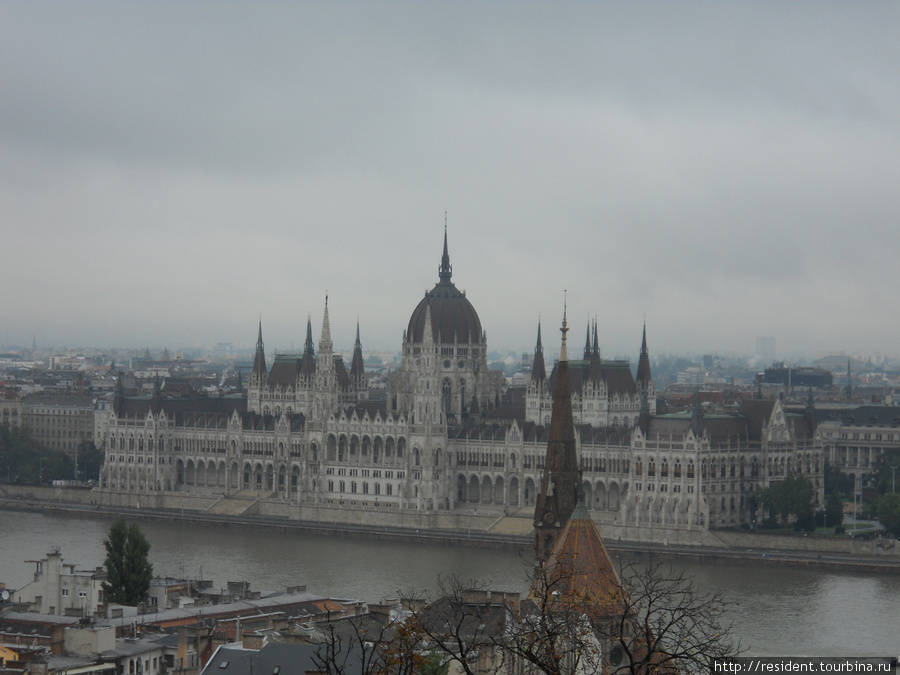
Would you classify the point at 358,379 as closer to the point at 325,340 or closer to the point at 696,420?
the point at 325,340

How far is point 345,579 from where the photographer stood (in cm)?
8431

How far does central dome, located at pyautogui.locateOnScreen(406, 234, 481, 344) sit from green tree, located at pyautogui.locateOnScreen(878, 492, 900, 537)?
34983 mm

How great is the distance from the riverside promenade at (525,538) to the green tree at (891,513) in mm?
3291

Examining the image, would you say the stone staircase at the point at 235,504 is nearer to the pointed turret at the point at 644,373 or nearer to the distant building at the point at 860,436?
the pointed turret at the point at 644,373

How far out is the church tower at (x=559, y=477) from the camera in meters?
55.4

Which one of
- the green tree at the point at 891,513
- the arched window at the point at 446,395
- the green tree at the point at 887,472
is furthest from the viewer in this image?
the arched window at the point at 446,395

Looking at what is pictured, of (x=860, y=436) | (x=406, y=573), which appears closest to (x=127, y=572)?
(x=406, y=573)

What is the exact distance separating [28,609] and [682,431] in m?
54.4

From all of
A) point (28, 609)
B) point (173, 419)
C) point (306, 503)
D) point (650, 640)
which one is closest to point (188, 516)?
point (306, 503)

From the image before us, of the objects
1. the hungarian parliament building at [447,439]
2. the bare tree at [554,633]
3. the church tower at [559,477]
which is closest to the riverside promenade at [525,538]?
the hungarian parliament building at [447,439]

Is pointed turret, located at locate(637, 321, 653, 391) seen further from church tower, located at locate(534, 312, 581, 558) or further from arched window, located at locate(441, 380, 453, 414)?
church tower, located at locate(534, 312, 581, 558)

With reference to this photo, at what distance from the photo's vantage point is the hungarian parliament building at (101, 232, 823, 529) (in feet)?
351

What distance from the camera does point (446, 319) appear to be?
12669 centimetres

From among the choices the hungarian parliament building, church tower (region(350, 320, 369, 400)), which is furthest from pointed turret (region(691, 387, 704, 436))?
church tower (region(350, 320, 369, 400))
